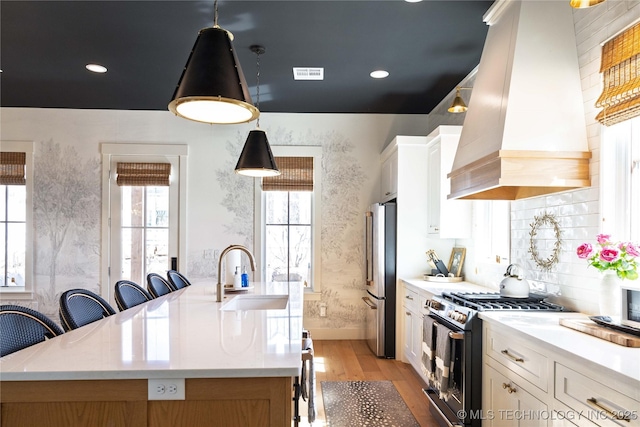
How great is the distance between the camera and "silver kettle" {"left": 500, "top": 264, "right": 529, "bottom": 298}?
2.79 meters

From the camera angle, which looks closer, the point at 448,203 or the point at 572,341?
the point at 572,341

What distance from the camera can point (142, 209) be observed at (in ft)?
17.7

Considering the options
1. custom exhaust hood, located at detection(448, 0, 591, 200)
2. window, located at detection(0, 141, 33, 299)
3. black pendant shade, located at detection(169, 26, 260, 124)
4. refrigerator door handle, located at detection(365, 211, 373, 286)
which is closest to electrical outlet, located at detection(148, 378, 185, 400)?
black pendant shade, located at detection(169, 26, 260, 124)

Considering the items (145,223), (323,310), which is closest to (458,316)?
(323,310)

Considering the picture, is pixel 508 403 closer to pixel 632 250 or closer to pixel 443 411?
pixel 443 411

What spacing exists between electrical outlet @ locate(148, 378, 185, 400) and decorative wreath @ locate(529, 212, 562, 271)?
2.36 m

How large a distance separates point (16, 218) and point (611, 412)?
619 cm

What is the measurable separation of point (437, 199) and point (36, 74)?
412cm

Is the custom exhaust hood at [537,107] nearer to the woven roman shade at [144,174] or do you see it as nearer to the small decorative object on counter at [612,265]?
the small decorative object on counter at [612,265]

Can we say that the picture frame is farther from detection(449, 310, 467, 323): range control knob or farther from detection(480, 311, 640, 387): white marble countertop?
detection(480, 311, 640, 387): white marble countertop

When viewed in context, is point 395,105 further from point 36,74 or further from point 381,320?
point 36,74

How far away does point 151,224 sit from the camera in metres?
5.41

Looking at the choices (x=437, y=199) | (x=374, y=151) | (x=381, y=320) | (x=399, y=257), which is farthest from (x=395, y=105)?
(x=381, y=320)

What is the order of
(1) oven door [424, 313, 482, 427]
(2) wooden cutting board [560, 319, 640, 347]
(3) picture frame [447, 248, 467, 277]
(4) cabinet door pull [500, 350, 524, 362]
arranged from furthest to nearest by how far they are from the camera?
(3) picture frame [447, 248, 467, 277] → (1) oven door [424, 313, 482, 427] → (4) cabinet door pull [500, 350, 524, 362] → (2) wooden cutting board [560, 319, 640, 347]
